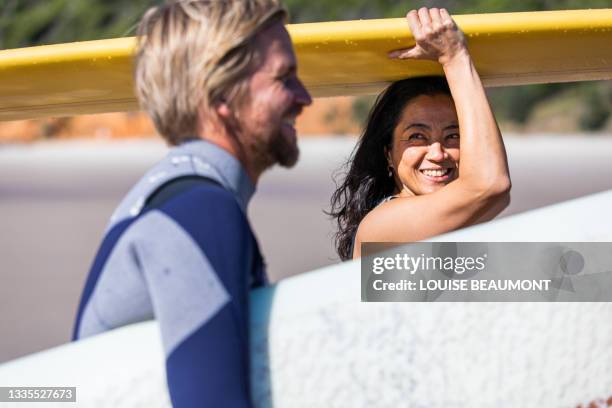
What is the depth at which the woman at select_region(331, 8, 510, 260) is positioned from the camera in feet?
6.82

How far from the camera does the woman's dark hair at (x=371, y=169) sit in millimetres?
2635

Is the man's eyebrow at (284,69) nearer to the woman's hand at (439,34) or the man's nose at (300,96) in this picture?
the man's nose at (300,96)

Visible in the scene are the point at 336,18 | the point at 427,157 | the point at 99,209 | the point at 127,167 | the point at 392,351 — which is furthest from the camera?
the point at 336,18

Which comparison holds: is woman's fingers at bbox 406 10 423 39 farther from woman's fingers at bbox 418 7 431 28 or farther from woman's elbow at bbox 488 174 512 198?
woman's elbow at bbox 488 174 512 198

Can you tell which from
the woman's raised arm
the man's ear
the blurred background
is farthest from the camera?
the blurred background

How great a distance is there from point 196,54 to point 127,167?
26.2m

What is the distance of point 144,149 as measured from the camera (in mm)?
35281

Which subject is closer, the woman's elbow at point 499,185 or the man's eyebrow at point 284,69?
the man's eyebrow at point 284,69

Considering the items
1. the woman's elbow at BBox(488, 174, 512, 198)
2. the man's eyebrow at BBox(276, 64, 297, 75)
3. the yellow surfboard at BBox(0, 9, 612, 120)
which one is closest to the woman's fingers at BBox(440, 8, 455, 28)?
the yellow surfboard at BBox(0, 9, 612, 120)

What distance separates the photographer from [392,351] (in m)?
1.59

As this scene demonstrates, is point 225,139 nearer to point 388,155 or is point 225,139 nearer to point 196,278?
point 196,278

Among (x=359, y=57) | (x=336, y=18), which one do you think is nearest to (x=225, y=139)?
(x=359, y=57)

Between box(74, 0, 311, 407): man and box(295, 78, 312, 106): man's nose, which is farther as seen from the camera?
box(295, 78, 312, 106): man's nose

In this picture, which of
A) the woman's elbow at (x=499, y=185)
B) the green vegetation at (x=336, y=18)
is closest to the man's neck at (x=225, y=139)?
the woman's elbow at (x=499, y=185)
